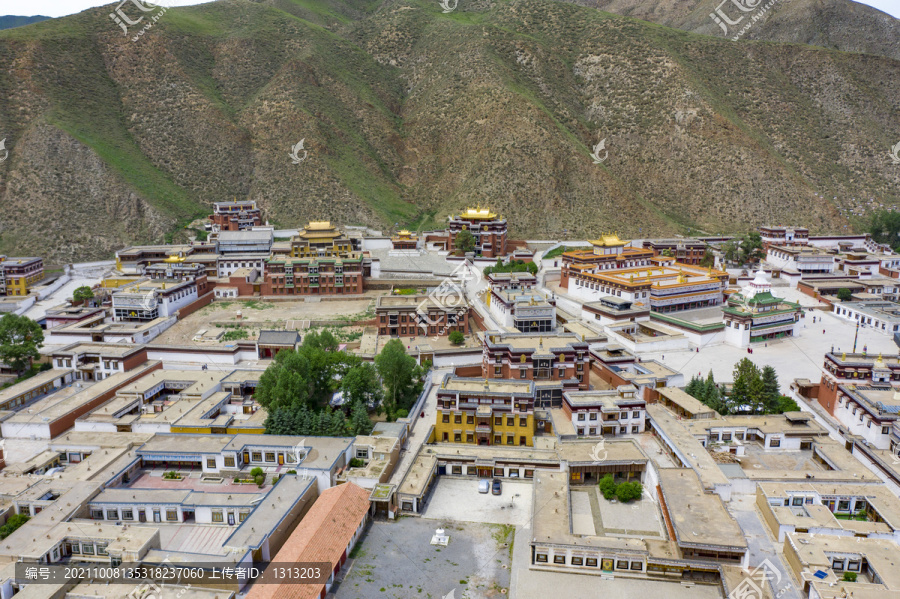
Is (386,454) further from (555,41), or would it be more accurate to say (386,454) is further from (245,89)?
(555,41)

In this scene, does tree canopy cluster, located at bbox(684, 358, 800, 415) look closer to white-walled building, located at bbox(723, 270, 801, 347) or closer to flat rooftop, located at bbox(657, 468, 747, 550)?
flat rooftop, located at bbox(657, 468, 747, 550)

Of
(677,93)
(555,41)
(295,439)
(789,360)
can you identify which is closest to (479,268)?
(789,360)

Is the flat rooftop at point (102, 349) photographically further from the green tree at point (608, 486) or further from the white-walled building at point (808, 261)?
the white-walled building at point (808, 261)

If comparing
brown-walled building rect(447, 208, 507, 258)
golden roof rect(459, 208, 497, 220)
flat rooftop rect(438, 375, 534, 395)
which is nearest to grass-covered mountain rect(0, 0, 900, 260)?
brown-walled building rect(447, 208, 507, 258)

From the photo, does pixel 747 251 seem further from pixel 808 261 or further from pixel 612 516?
pixel 612 516

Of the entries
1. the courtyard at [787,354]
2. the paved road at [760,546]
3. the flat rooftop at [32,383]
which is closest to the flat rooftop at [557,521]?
the paved road at [760,546]

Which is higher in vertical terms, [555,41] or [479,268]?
[555,41]

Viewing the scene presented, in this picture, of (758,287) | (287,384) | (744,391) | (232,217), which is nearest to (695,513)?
(744,391)
